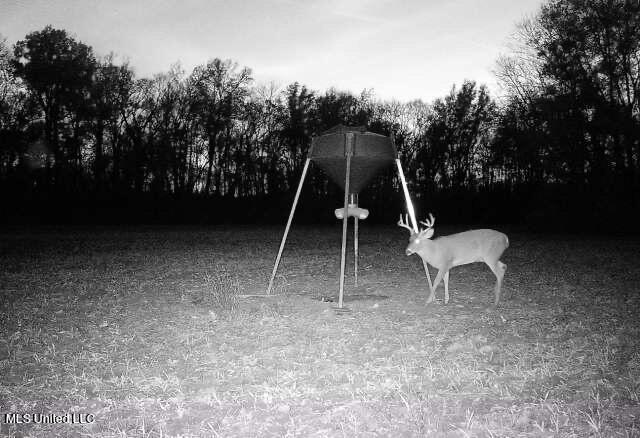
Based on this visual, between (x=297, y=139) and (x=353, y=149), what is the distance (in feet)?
106

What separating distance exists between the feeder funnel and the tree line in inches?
780

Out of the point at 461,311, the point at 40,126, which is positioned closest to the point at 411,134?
the point at 40,126

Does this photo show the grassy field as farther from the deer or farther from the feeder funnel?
the feeder funnel

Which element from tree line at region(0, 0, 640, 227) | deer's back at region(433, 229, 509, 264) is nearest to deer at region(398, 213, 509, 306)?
deer's back at region(433, 229, 509, 264)

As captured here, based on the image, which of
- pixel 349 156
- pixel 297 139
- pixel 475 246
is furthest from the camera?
pixel 297 139

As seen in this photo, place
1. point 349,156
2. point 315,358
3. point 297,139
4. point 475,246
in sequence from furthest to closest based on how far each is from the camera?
point 297,139, point 475,246, point 349,156, point 315,358

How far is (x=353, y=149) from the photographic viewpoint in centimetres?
655

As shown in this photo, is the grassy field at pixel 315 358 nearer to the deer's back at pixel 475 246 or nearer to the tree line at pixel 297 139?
the deer's back at pixel 475 246

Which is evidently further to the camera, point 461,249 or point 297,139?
point 297,139

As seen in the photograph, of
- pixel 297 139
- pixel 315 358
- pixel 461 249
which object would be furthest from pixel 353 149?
pixel 297 139

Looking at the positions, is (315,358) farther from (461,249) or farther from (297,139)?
(297,139)

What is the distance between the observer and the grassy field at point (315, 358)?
10.2 feet

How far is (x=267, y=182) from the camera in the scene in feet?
128

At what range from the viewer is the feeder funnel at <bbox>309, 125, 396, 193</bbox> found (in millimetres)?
6598
